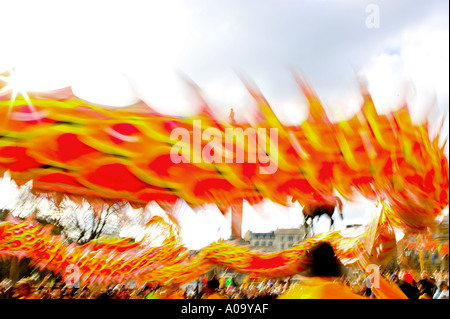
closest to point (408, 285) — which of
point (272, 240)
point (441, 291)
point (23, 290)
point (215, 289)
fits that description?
point (441, 291)

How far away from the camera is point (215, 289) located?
3.37 meters

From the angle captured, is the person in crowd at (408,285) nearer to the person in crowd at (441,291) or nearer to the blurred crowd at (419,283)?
the blurred crowd at (419,283)

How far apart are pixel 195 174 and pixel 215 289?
Answer: 1.00m

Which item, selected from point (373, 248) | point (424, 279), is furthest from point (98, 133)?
point (424, 279)

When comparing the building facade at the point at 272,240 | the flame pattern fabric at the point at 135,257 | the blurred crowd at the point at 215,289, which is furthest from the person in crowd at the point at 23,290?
the building facade at the point at 272,240

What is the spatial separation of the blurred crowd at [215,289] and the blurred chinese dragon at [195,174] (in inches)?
3.5

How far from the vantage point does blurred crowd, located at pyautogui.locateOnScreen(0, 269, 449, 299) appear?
3.09 meters

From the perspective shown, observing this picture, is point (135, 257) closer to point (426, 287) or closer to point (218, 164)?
point (218, 164)

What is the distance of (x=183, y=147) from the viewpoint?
3.31 meters

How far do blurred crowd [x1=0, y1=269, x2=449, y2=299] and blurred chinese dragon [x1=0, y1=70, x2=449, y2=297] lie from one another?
88mm

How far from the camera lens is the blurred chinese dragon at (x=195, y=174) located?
3.09m
